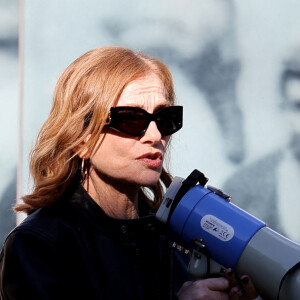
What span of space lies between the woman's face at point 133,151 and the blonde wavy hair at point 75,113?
3 centimetres

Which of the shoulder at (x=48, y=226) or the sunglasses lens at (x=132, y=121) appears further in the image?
the sunglasses lens at (x=132, y=121)

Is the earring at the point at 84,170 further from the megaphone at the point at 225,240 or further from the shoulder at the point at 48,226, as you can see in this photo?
the megaphone at the point at 225,240

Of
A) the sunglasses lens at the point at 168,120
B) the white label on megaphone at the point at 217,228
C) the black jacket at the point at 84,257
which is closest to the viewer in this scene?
the black jacket at the point at 84,257

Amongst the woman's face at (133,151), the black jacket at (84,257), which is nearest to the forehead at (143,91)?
the woman's face at (133,151)

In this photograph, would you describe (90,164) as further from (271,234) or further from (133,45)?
(133,45)

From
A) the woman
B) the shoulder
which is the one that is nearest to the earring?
the woman

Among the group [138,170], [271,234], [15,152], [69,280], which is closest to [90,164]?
[138,170]

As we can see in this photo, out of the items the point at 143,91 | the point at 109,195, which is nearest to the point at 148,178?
the point at 109,195

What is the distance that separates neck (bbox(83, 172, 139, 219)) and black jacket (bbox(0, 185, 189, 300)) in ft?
0.16

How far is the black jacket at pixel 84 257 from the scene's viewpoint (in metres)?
1.75

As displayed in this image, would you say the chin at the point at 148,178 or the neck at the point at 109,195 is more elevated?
the chin at the point at 148,178

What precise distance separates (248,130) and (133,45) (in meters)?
0.87

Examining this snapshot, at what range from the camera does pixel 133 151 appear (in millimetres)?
1963

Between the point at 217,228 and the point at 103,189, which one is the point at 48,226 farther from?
the point at 217,228
